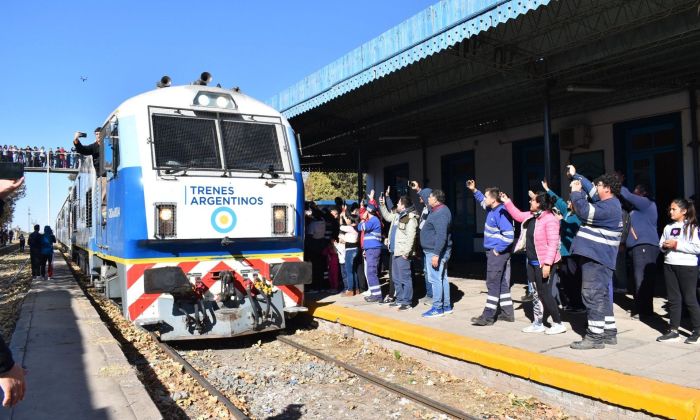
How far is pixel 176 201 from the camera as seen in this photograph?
21.5ft

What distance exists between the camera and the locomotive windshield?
6.81m

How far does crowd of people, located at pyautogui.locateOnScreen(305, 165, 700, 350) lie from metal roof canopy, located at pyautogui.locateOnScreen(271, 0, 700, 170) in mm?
2426

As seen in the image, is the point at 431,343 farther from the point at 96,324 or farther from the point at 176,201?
the point at 96,324

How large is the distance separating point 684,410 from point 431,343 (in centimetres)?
263

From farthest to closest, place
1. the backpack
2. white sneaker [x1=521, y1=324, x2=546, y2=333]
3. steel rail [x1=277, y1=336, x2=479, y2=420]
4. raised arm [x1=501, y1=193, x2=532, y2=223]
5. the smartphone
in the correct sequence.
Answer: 1. the backpack
2. raised arm [x1=501, y1=193, x2=532, y2=223]
3. white sneaker [x1=521, y1=324, x2=546, y2=333]
4. steel rail [x1=277, y1=336, x2=479, y2=420]
5. the smartphone

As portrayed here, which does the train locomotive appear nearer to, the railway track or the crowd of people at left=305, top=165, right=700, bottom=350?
the railway track

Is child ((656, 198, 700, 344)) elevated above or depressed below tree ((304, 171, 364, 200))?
below

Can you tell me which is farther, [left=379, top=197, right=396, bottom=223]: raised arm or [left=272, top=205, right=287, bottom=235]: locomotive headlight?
[left=379, top=197, right=396, bottom=223]: raised arm

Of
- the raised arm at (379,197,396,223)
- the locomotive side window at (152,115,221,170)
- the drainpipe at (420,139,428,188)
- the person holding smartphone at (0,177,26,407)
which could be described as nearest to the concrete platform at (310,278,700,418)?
the raised arm at (379,197,396,223)

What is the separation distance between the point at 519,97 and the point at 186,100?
7.86 m

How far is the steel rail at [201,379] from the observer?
473 cm

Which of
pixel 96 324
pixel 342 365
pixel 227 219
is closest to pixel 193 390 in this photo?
pixel 342 365

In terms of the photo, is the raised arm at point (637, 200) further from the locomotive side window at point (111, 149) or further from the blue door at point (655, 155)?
the locomotive side window at point (111, 149)

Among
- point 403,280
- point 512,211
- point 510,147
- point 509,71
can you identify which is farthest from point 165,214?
point 510,147
